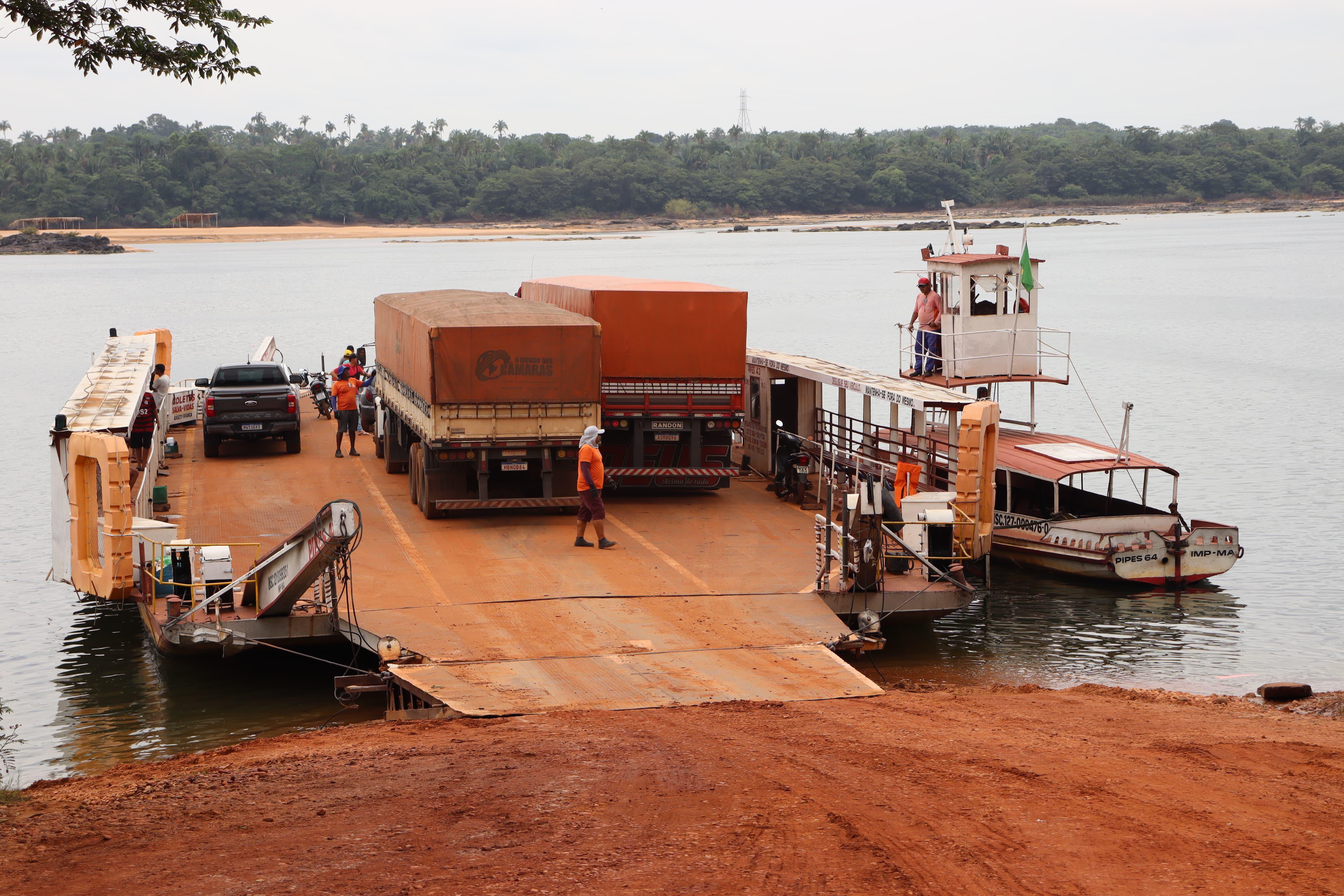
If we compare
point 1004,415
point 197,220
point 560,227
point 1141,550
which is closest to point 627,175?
point 560,227

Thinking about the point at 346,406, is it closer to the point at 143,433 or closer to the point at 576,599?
the point at 143,433

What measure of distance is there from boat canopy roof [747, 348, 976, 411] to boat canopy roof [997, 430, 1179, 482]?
125 centimetres

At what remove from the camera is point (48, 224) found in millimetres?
153750

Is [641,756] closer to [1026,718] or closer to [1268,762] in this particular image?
[1026,718]

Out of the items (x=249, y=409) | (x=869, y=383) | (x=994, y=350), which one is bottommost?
(x=249, y=409)

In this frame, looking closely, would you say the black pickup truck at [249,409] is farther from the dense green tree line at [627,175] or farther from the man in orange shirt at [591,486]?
the dense green tree line at [627,175]

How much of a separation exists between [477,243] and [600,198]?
17.3 m

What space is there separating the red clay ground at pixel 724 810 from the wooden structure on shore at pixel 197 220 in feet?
511

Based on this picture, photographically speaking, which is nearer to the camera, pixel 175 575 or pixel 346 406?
pixel 175 575

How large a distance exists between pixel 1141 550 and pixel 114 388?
15.5 meters

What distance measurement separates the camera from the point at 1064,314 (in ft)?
254

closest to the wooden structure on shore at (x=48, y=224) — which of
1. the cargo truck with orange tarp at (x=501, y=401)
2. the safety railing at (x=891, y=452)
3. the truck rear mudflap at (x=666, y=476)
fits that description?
the safety railing at (x=891, y=452)

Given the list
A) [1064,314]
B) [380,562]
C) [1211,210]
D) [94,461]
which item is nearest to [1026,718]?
[380,562]

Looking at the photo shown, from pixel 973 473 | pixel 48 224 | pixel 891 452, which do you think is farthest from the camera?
pixel 48 224
